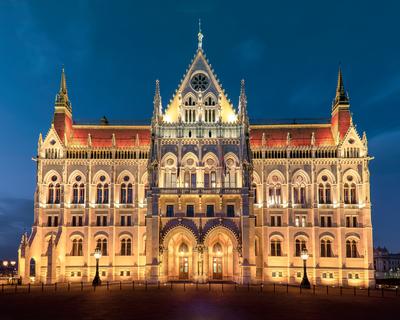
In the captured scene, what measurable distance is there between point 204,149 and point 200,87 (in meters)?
9.98

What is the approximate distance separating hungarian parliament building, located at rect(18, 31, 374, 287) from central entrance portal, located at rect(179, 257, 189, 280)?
0.49 feet

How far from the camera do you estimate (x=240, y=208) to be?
78.6 metres

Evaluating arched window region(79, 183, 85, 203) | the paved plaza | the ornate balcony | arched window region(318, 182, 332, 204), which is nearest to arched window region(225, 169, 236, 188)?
the ornate balcony

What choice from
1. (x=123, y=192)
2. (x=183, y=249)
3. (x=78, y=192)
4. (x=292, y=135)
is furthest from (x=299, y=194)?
(x=78, y=192)

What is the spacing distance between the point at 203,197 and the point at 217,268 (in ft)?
35.9

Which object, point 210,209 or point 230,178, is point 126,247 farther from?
point 230,178

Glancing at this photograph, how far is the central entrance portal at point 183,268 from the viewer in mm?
80375

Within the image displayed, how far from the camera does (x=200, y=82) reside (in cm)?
8469

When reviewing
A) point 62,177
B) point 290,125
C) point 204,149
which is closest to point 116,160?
point 62,177

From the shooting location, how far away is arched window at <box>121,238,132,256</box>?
277ft

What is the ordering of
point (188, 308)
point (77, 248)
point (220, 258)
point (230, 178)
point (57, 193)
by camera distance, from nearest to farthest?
point (188, 308) < point (220, 258) < point (230, 178) < point (77, 248) < point (57, 193)

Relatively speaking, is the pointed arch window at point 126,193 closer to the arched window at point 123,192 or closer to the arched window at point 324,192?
the arched window at point 123,192

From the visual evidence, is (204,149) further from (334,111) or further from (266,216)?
(334,111)

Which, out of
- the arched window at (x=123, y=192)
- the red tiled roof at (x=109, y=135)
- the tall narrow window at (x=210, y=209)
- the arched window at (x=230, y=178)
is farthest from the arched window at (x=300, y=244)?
the red tiled roof at (x=109, y=135)
